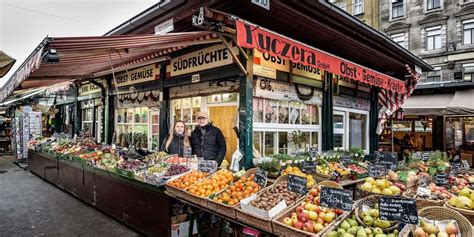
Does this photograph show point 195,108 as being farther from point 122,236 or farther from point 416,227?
point 416,227

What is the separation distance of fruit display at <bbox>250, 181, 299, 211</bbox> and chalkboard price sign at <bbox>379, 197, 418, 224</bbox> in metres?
0.90

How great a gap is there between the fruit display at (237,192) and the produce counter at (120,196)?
3.18 feet

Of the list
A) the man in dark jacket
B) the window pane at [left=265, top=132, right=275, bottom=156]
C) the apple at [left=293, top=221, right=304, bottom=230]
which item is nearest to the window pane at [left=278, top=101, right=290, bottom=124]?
the window pane at [left=265, top=132, right=275, bottom=156]

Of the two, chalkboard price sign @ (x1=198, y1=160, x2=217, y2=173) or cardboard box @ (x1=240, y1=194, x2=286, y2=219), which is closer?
cardboard box @ (x1=240, y1=194, x2=286, y2=219)

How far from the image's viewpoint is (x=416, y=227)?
2.32 meters

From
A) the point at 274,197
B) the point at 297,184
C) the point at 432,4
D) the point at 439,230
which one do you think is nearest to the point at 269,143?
the point at 297,184

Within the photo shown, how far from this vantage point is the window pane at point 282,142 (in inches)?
257

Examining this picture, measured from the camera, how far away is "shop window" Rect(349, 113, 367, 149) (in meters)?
8.65

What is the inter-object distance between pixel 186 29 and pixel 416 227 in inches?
184

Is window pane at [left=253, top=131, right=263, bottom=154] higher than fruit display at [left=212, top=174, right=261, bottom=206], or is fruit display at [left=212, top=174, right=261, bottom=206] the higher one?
window pane at [left=253, top=131, right=263, bottom=154]

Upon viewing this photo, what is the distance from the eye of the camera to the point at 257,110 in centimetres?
593

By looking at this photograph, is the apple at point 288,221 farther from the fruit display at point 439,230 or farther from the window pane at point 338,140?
the window pane at point 338,140

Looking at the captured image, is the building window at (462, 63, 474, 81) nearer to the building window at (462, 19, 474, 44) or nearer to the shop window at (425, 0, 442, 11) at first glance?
the building window at (462, 19, 474, 44)

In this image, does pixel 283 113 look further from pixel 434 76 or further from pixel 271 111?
pixel 434 76
